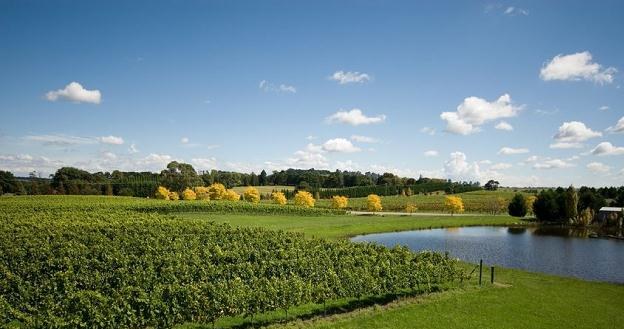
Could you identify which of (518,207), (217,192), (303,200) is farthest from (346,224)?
(217,192)

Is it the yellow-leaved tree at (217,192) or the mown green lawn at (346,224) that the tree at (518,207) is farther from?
the yellow-leaved tree at (217,192)

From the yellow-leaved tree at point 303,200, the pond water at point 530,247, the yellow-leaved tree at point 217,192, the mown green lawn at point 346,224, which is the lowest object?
the pond water at point 530,247

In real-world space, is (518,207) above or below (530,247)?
above

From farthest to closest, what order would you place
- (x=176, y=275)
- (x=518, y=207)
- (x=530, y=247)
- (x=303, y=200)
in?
(x=303, y=200), (x=518, y=207), (x=530, y=247), (x=176, y=275)

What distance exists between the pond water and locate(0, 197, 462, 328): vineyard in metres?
13.8

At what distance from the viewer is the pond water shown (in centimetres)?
3731

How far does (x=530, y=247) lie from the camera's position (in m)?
48.8

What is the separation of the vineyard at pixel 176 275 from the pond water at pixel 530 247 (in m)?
13.8

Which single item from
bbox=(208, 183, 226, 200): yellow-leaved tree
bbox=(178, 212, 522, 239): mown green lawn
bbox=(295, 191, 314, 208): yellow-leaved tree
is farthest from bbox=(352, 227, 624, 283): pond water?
bbox=(208, 183, 226, 200): yellow-leaved tree

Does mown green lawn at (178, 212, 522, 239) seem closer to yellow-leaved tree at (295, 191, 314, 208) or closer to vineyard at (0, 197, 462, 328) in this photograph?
vineyard at (0, 197, 462, 328)

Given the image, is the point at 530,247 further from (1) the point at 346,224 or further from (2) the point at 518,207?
(2) the point at 518,207

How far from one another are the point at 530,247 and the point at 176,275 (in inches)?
1651

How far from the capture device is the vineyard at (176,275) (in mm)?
18203

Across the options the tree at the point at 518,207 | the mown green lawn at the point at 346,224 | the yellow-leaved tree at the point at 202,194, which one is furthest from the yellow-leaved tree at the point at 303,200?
the tree at the point at 518,207
